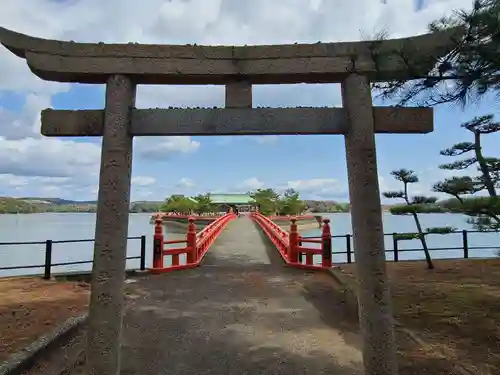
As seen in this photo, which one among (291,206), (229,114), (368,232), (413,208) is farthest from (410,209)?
(291,206)

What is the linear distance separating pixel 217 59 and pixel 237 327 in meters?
3.53

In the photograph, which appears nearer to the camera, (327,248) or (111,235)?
(111,235)

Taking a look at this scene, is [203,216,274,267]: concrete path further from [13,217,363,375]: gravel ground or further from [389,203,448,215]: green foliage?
[389,203,448,215]: green foliage

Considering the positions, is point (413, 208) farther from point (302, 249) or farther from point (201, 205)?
point (201, 205)

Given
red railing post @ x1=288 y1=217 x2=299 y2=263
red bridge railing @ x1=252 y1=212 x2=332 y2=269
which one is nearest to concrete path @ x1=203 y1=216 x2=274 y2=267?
red bridge railing @ x1=252 y1=212 x2=332 y2=269

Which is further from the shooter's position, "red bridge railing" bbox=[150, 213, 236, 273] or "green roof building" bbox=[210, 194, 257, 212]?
"green roof building" bbox=[210, 194, 257, 212]

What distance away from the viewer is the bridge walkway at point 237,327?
12.9 feet

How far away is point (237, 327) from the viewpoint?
16.9 ft

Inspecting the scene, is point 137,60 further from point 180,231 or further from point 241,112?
point 180,231

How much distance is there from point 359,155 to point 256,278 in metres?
5.95

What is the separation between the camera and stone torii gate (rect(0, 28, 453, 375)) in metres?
3.44

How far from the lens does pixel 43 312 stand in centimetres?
561

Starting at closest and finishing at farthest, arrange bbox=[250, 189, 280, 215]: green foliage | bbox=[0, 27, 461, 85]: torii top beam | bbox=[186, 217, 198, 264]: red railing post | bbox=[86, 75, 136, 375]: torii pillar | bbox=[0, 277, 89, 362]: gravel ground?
bbox=[86, 75, 136, 375]: torii pillar → bbox=[0, 27, 461, 85]: torii top beam → bbox=[0, 277, 89, 362]: gravel ground → bbox=[186, 217, 198, 264]: red railing post → bbox=[250, 189, 280, 215]: green foliage

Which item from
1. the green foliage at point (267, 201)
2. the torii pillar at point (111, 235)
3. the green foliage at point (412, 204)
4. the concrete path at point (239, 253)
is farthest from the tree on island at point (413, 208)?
the green foliage at point (267, 201)
